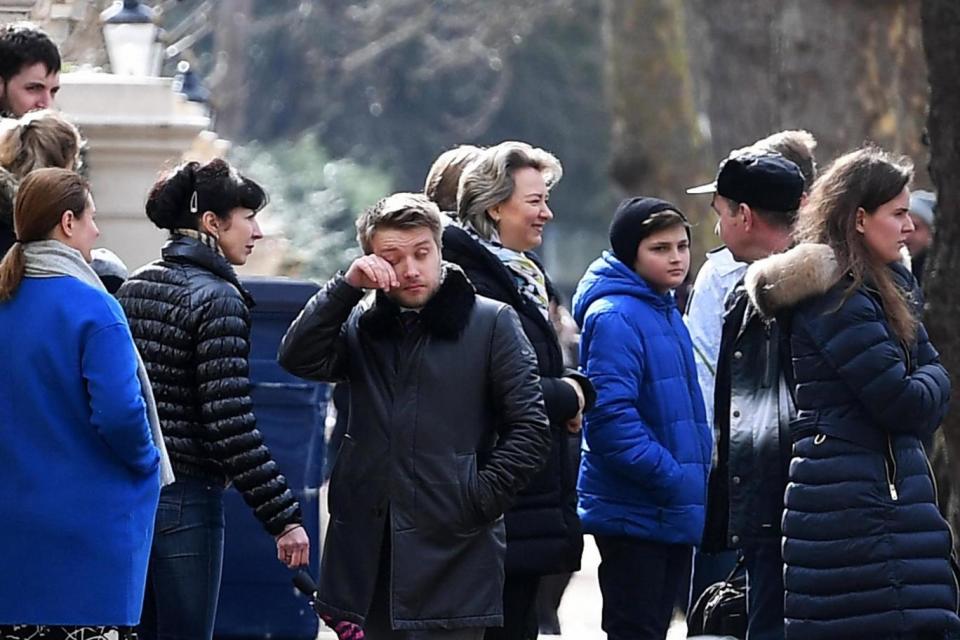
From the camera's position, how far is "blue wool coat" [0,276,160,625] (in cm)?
607

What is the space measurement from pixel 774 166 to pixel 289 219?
19110 millimetres

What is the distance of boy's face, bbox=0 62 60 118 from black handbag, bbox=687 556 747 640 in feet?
8.47

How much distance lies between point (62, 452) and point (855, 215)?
2.21 m

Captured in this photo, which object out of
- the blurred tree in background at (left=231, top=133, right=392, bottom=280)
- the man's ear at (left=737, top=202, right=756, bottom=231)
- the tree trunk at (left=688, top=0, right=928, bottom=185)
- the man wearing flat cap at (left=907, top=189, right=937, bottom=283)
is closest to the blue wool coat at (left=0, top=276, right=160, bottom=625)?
the man's ear at (left=737, top=202, right=756, bottom=231)

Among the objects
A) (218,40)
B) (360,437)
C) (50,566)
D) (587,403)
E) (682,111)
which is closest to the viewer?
(50,566)

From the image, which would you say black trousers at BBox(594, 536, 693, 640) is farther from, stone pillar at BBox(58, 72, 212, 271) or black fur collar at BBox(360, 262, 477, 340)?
stone pillar at BBox(58, 72, 212, 271)

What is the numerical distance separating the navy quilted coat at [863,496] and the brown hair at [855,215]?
5cm

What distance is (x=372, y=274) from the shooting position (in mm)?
6441

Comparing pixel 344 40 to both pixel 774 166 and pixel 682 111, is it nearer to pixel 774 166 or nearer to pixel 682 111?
pixel 682 111

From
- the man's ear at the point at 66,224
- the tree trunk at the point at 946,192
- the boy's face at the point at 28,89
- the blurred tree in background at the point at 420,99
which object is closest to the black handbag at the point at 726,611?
the tree trunk at the point at 946,192

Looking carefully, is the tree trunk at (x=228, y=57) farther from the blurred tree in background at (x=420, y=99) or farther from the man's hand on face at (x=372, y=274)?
the man's hand on face at (x=372, y=274)

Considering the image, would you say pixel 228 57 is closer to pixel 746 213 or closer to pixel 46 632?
pixel 746 213

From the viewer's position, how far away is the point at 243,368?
6754 mm

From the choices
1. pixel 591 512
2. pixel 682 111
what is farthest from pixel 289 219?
pixel 591 512
